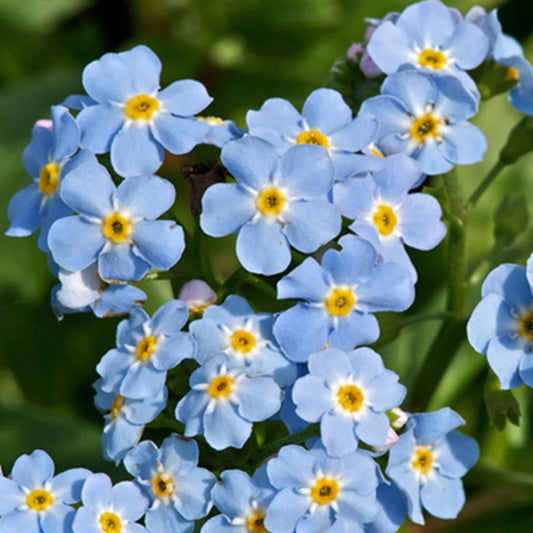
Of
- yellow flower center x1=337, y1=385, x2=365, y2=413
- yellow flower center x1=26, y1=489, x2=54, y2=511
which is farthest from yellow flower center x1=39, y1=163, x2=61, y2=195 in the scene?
yellow flower center x1=337, y1=385, x2=365, y2=413

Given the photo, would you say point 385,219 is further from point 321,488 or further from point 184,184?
point 184,184

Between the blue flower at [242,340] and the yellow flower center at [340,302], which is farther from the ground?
the yellow flower center at [340,302]

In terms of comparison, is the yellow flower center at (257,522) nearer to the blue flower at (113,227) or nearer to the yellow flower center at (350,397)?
the yellow flower center at (350,397)

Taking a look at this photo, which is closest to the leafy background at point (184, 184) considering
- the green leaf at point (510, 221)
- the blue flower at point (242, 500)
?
the green leaf at point (510, 221)

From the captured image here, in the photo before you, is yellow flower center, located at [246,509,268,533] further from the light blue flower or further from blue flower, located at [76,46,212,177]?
the light blue flower

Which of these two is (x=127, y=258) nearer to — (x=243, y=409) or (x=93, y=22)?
(x=243, y=409)

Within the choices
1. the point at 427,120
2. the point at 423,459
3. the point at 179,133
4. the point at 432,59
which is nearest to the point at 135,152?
the point at 179,133
